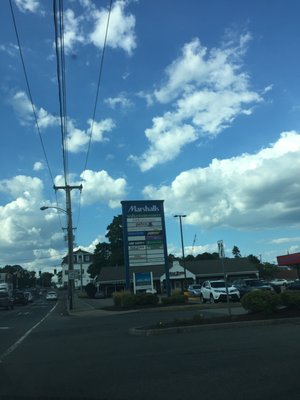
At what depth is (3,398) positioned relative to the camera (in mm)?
7020

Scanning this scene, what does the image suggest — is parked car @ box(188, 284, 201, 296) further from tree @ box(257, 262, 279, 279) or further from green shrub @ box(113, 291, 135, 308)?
tree @ box(257, 262, 279, 279)

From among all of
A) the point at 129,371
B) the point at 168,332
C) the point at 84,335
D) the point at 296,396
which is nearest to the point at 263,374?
the point at 296,396

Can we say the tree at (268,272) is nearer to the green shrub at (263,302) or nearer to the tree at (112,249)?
the tree at (112,249)

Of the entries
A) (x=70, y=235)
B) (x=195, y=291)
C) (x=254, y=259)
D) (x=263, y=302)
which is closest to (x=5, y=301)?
(x=70, y=235)

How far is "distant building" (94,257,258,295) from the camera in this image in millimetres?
73037

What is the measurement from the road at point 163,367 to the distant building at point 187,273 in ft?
194

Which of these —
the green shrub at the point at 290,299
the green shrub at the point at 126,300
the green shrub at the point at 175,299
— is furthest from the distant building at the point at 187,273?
the green shrub at the point at 290,299

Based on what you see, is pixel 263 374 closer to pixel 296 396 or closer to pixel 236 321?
pixel 296 396

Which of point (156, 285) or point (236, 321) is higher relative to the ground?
point (156, 285)

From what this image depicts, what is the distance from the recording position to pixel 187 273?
242 feet

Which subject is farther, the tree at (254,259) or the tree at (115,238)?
the tree at (254,259)

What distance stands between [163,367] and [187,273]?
65493mm

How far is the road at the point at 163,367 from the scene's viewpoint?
7.08m

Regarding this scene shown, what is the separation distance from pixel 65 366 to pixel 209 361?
9.36ft
